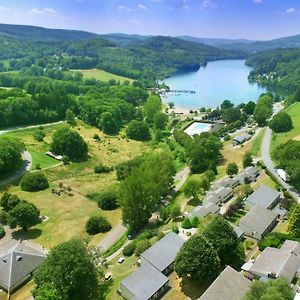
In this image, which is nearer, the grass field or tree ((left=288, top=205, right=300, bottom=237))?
tree ((left=288, top=205, right=300, bottom=237))

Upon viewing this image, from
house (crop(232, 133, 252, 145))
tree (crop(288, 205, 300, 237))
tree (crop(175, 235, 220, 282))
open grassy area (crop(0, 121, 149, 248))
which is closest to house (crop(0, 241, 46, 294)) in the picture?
open grassy area (crop(0, 121, 149, 248))

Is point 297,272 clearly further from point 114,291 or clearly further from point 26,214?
point 26,214

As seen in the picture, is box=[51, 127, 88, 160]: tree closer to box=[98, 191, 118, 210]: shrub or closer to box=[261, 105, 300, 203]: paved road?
box=[98, 191, 118, 210]: shrub

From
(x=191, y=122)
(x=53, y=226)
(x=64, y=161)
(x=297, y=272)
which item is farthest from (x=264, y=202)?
(x=191, y=122)

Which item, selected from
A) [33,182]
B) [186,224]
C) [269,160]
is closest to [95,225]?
[186,224]

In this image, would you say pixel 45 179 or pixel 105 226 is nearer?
pixel 105 226

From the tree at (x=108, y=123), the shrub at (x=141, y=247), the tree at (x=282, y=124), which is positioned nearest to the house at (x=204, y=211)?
the shrub at (x=141, y=247)
